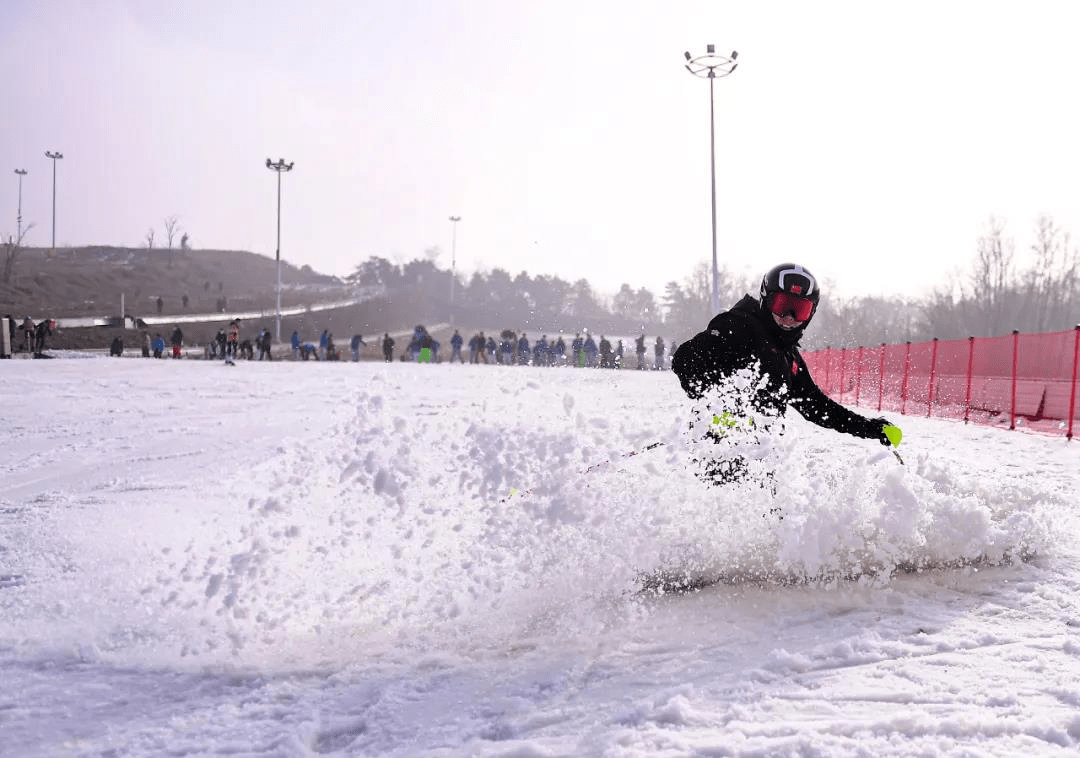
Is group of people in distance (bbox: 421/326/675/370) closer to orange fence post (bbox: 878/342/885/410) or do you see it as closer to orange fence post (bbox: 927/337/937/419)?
orange fence post (bbox: 878/342/885/410)

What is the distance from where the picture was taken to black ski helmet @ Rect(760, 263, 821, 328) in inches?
192

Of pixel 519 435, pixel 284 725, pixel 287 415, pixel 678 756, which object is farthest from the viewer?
pixel 287 415

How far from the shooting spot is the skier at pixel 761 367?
4504mm

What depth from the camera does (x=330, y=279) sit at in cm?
12075

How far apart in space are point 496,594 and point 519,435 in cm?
84

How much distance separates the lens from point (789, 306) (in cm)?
485

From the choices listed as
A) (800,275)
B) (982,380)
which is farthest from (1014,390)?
(800,275)

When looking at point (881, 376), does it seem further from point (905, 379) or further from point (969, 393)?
point (969, 393)

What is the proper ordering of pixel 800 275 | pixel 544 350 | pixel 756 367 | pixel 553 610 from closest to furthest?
1. pixel 553 610
2. pixel 756 367
3. pixel 800 275
4. pixel 544 350

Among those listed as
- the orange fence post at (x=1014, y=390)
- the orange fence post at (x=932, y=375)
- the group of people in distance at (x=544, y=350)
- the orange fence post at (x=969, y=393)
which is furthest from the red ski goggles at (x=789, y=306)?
the group of people in distance at (x=544, y=350)

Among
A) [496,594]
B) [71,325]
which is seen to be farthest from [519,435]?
[71,325]

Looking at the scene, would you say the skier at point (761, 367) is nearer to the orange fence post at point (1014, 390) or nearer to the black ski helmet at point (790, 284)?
the black ski helmet at point (790, 284)

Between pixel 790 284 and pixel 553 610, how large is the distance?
7.58 ft

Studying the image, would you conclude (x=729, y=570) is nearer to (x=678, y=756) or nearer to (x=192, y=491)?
(x=678, y=756)
